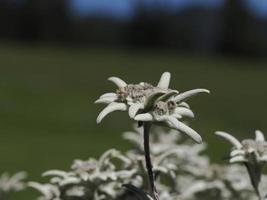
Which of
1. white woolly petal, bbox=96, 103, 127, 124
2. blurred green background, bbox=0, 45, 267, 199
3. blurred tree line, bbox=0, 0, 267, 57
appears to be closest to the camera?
white woolly petal, bbox=96, 103, 127, 124

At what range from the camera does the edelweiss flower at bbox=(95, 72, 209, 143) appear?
1646 mm

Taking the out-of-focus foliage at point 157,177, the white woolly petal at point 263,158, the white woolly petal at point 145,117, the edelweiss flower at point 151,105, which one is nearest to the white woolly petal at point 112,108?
the edelweiss flower at point 151,105

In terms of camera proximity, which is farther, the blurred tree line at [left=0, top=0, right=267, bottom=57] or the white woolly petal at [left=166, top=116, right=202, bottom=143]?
the blurred tree line at [left=0, top=0, right=267, bottom=57]

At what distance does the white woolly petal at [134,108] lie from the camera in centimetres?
161

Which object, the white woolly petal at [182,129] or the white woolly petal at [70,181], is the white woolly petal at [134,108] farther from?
the white woolly petal at [70,181]

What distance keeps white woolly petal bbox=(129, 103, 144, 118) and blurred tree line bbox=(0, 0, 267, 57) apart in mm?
44211

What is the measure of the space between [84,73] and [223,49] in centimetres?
2333

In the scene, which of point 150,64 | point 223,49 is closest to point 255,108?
point 150,64

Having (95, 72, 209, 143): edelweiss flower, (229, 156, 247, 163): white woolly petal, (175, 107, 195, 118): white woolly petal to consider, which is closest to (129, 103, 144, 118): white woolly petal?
(95, 72, 209, 143): edelweiss flower

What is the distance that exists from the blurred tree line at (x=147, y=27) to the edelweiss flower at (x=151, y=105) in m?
44.1

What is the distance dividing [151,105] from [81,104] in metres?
16.6

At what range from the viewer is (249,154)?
77.1 inches

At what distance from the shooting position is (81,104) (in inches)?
716

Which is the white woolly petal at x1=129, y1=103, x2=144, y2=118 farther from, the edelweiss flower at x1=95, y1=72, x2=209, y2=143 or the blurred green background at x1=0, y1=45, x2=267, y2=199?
the blurred green background at x1=0, y1=45, x2=267, y2=199
